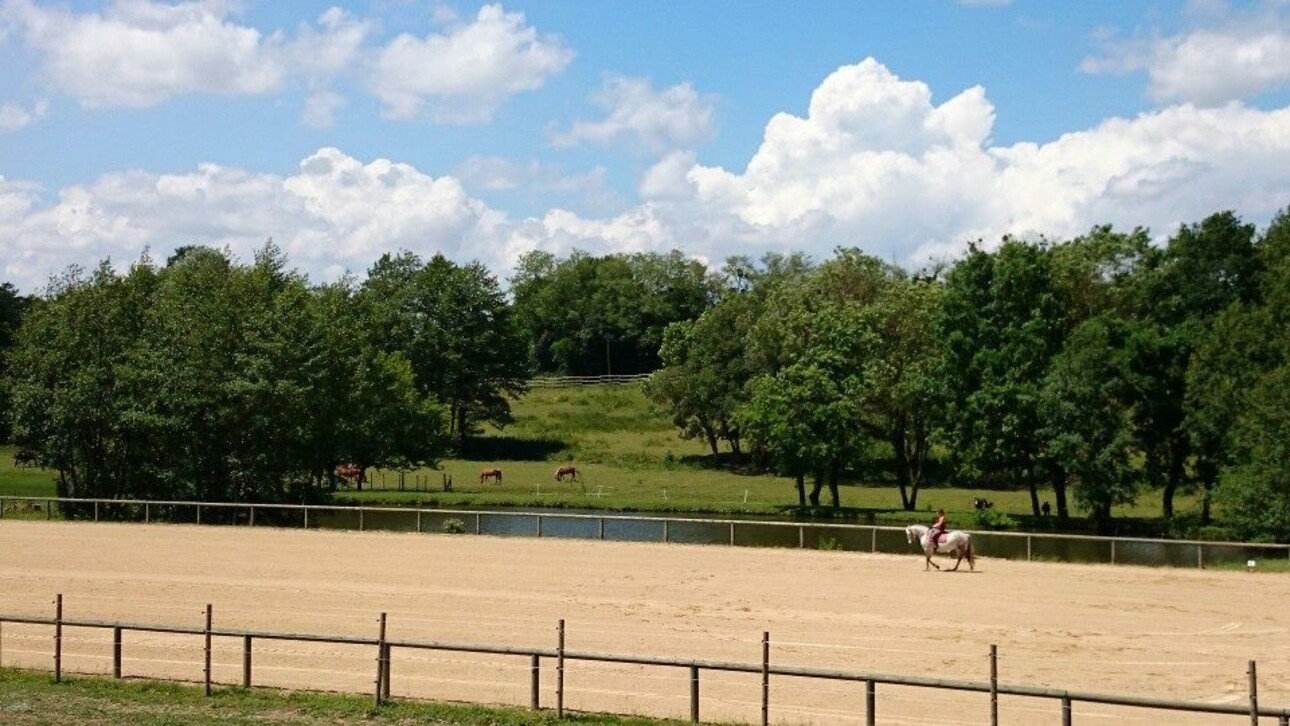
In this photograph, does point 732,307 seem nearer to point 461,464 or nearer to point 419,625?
point 461,464

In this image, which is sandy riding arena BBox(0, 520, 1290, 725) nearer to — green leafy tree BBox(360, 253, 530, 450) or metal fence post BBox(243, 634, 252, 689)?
metal fence post BBox(243, 634, 252, 689)

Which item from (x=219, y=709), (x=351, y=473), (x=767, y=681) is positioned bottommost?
(x=219, y=709)

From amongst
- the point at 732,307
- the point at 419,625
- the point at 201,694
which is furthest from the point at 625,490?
the point at 201,694

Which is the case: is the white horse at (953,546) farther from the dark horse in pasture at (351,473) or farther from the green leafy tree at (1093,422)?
the dark horse in pasture at (351,473)

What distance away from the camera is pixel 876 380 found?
65250mm

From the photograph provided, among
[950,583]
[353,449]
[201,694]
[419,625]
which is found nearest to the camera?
[201,694]

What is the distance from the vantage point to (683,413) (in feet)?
278

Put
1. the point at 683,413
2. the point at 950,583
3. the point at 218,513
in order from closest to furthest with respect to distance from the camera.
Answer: the point at 950,583, the point at 218,513, the point at 683,413

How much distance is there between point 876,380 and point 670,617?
123ft

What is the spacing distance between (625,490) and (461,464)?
16.7 metres

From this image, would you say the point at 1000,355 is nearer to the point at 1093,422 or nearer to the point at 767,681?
the point at 1093,422

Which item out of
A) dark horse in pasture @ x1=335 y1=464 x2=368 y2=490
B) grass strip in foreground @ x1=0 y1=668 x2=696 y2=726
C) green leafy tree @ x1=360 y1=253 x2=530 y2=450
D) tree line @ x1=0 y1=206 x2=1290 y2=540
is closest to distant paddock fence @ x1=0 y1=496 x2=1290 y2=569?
tree line @ x1=0 y1=206 x2=1290 y2=540

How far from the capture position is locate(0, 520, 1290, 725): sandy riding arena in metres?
21.9

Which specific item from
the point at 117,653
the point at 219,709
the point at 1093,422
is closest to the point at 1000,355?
the point at 1093,422
